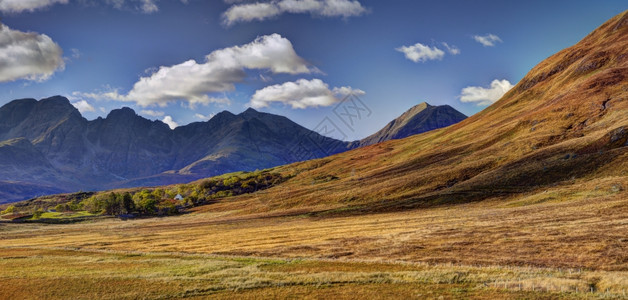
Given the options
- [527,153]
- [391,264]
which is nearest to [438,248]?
[391,264]

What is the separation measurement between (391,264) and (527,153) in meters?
98.0

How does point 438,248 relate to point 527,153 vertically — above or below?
below

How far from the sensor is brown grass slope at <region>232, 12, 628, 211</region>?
95469 mm

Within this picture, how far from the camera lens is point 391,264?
3966 centimetres

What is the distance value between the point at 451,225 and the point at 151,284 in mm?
46476

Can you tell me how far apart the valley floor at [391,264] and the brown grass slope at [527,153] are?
28.6 m

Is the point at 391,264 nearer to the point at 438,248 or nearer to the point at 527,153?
the point at 438,248

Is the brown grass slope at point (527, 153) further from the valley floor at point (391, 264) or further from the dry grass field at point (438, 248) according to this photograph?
the valley floor at point (391, 264)

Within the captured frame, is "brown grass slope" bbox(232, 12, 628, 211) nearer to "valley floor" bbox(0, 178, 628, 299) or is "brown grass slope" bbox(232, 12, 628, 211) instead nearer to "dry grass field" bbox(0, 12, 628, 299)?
"dry grass field" bbox(0, 12, 628, 299)

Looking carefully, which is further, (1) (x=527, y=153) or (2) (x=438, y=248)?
(1) (x=527, y=153)

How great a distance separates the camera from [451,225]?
203ft

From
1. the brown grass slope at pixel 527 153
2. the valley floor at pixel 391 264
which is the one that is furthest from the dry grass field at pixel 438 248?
the brown grass slope at pixel 527 153

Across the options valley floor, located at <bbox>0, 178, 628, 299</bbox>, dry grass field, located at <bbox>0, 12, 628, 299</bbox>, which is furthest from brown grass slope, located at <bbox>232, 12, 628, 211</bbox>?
valley floor, located at <bbox>0, 178, 628, 299</bbox>

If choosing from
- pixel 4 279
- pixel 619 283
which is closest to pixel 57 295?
pixel 4 279
